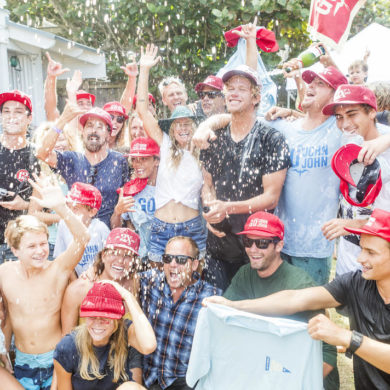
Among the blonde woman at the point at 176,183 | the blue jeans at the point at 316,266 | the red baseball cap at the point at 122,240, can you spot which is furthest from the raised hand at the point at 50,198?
the blue jeans at the point at 316,266

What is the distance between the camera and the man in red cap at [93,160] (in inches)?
173

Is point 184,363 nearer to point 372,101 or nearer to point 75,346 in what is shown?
point 75,346

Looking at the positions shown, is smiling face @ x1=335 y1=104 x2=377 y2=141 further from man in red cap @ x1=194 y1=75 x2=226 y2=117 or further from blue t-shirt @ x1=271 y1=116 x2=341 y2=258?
man in red cap @ x1=194 y1=75 x2=226 y2=117

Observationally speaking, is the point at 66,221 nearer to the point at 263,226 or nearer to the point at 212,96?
the point at 263,226

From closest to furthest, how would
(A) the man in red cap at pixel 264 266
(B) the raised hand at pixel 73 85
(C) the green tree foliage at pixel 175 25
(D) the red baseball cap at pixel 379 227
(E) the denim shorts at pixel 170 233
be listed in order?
(D) the red baseball cap at pixel 379 227 → (A) the man in red cap at pixel 264 266 → (E) the denim shorts at pixel 170 233 → (B) the raised hand at pixel 73 85 → (C) the green tree foliage at pixel 175 25

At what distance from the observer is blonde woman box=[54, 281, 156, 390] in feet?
10.9

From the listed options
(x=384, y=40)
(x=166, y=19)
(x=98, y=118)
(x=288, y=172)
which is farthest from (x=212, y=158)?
(x=384, y=40)

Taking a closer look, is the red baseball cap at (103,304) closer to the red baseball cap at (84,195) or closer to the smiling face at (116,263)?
the smiling face at (116,263)

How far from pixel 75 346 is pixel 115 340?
0.90 ft

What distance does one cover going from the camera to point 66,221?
3.65 meters

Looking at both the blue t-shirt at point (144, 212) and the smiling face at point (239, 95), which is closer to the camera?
the smiling face at point (239, 95)

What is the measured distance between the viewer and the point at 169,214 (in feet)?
14.2

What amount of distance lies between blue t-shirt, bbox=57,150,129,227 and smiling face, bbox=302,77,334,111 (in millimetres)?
1835

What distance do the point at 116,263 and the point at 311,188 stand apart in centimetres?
164
